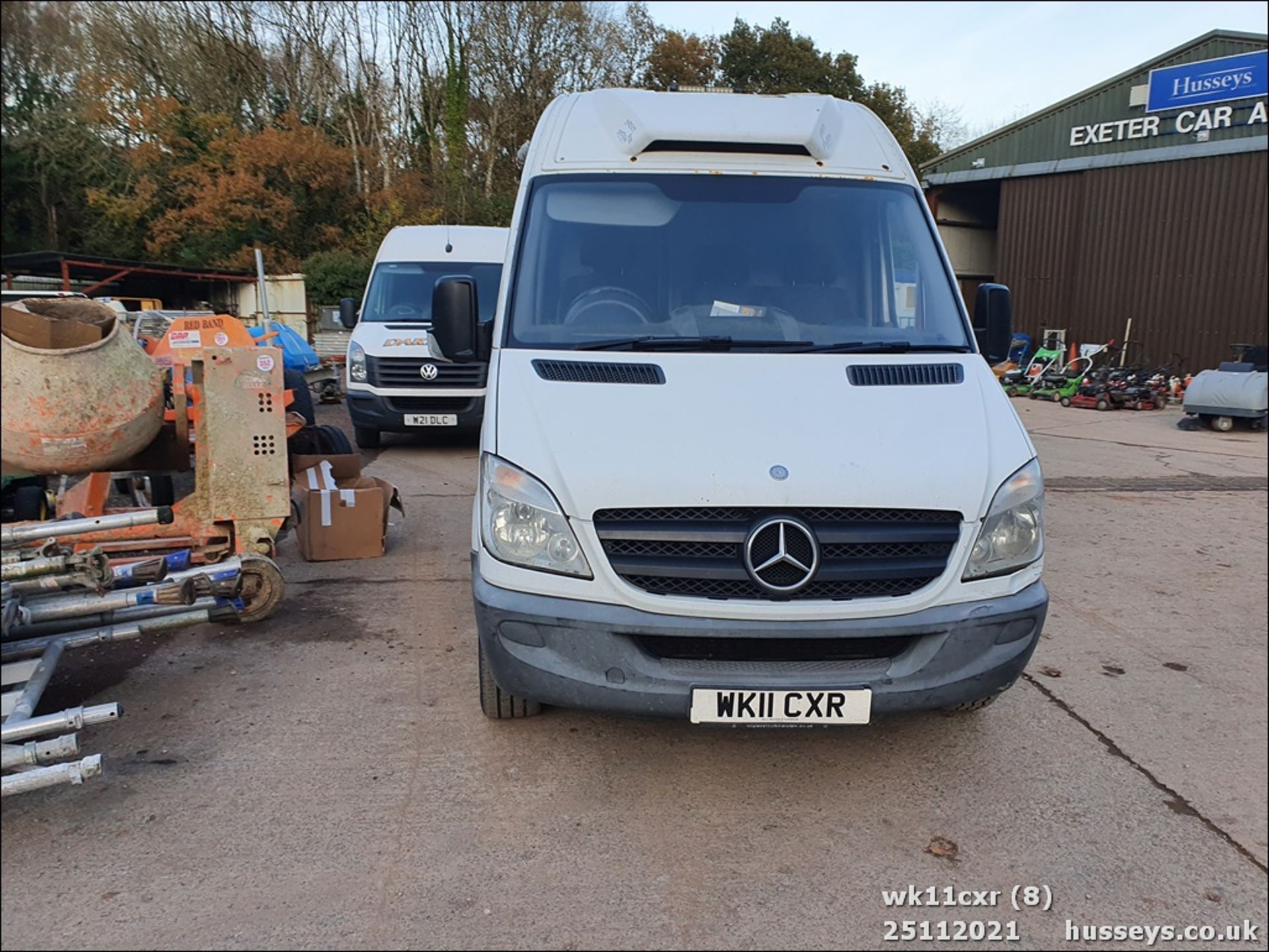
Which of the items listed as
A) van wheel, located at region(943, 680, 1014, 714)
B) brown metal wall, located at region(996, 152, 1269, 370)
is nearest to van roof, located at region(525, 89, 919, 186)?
brown metal wall, located at region(996, 152, 1269, 370)

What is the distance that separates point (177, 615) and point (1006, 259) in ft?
67.1

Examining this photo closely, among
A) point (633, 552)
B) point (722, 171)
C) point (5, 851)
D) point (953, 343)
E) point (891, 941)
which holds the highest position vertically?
point (722, 171)

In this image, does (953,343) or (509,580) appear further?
(953,343)

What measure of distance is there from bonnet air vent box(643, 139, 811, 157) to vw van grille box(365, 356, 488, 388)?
604 centimetres

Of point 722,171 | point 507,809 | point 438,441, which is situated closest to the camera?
point 507,809

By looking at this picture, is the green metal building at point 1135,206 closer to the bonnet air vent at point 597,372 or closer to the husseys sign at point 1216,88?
the husseys sign at point 1216,88

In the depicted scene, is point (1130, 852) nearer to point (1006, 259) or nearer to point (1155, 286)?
point (1155, 286)

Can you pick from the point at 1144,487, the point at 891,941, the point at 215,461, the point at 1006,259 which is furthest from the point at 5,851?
the point at 1006,259

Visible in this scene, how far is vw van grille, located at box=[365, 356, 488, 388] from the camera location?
32.9ft

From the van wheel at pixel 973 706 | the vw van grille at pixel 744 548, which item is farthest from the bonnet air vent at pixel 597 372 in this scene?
the van wheel at pixel 973 706

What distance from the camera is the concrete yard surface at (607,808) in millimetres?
2541

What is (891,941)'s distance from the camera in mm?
2545

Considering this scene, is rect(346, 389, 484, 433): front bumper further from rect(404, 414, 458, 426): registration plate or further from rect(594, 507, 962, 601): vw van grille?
rect(594, 507, 962, 601): vw van grille

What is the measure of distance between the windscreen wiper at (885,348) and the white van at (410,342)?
6180 mm
